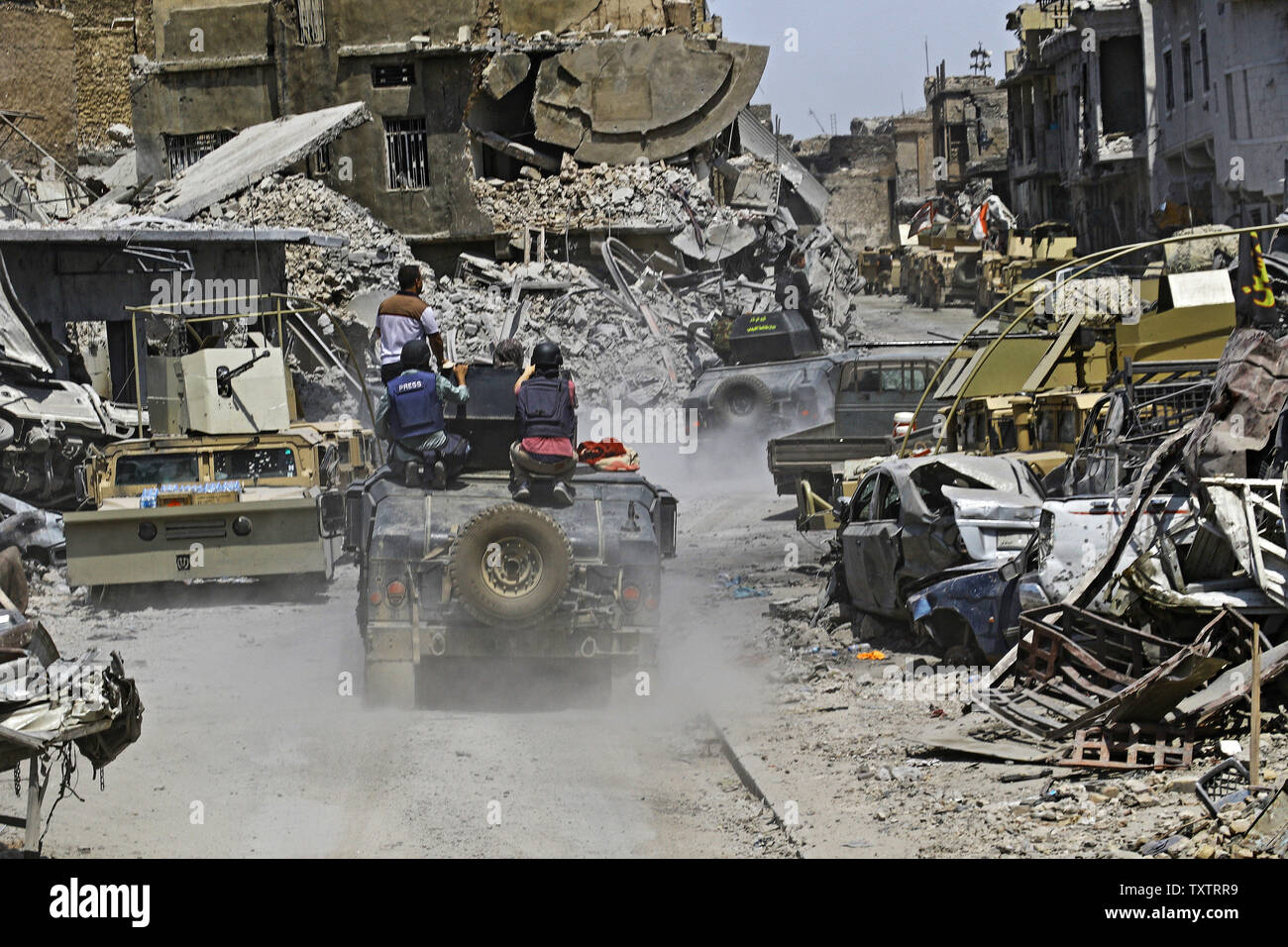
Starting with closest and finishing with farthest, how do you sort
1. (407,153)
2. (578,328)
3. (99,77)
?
(578,328)
(407,153)
(99,77)

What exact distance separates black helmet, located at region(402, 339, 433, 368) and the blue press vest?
90 mm

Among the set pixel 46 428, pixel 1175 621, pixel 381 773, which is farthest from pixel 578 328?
pixel 1175 621

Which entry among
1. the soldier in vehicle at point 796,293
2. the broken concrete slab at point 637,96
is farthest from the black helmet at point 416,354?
the broken concrete slab at point 637,96

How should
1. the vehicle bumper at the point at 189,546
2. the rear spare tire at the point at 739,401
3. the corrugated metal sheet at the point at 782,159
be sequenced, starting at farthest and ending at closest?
the corrugated metal sheet at the point at 782,159, the rear spare tire at the point at 739,401, the vehicle bumper at the point at 189,546

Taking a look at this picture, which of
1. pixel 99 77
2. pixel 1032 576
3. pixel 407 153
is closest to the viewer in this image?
pixel 1032 576

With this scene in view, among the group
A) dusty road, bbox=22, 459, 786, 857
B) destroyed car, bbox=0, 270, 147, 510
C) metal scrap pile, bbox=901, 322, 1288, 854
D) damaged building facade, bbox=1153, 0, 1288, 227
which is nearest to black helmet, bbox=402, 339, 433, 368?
dusty road, bbox=22, 459, 786, 857

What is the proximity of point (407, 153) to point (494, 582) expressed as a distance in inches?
1043

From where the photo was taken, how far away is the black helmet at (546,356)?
1070 cm

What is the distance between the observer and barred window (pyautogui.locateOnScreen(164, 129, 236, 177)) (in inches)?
1443

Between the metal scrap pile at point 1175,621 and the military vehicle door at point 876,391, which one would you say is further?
the military vehicle door at point 876,391

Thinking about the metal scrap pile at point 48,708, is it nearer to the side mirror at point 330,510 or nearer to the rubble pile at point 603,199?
the side mirror at point 330,510

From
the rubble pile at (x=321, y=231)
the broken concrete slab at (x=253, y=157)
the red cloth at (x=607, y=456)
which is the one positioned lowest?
the red cloth at (x=607, y=456)

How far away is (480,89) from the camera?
34.3 metres

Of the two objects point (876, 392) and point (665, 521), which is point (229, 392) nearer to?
point (665, 521)
